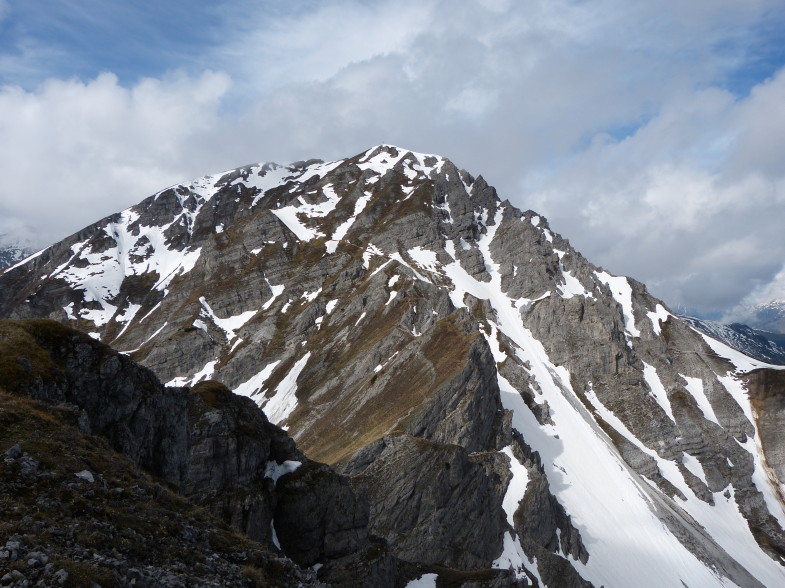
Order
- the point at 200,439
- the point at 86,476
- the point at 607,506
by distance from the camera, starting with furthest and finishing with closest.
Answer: the point at 607,506 → the point at 200,439 → the point at 86,476

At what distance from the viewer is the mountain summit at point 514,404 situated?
7006cm

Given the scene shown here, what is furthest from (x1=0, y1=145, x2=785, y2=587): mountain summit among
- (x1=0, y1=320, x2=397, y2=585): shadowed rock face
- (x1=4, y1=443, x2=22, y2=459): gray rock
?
(x1=4, y1=443, x2=22, y2=459): gray rock

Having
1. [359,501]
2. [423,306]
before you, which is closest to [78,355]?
[359,501]

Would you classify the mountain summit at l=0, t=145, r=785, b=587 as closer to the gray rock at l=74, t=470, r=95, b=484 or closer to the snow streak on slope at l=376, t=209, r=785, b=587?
the snow streak on slope at l=376, t=209, r=785, b=587

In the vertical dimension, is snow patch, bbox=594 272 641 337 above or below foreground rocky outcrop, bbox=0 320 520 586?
above

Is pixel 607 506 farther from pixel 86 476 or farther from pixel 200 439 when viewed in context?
pixel 86 476

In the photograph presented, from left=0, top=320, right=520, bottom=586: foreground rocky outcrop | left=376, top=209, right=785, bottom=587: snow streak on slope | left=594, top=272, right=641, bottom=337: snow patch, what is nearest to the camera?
left=0, top=320, right=520, bottom=586: foreground rocky outcrop

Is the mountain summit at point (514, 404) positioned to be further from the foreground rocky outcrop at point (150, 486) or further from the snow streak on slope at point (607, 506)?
the foreground rocky outcrop at point (150, 486)

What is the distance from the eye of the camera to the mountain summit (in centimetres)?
7006

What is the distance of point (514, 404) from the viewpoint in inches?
4503

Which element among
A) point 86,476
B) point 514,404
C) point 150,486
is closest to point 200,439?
point 150,486

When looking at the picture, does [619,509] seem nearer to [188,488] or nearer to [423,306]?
[423,306]

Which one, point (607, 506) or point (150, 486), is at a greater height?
point (607, 506)

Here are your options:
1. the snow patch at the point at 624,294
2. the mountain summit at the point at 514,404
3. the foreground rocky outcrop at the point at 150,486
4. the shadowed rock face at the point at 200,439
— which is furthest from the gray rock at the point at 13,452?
the snow patch at the point at 624,294
